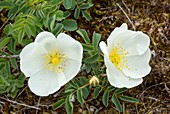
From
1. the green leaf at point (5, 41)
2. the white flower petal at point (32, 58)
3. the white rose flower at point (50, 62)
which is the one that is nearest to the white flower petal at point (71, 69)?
the white rose flower at point (50, 62)

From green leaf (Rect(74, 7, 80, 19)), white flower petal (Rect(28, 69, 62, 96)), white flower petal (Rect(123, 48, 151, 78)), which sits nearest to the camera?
white flower petal (Rect(28, 69, 62, 96))

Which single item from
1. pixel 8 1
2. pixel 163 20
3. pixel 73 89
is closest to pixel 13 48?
pixel 8 1

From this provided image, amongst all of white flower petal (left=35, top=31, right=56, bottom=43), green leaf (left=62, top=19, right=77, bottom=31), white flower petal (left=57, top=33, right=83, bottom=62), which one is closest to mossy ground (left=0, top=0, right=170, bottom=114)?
green leaf (left=62, top=19, right=77, bottom=31)

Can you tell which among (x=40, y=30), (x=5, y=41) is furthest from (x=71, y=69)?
(x=5, y=41)

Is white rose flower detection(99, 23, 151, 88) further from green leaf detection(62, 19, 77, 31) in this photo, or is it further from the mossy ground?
the mossy ground

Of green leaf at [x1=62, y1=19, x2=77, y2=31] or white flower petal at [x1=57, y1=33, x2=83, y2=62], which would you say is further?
green leaf at [x1=62, y1=19, x2=77, y2=31]

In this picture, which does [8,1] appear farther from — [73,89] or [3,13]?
[73,89]

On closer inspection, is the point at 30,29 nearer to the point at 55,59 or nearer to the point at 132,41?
the point at 55,59
